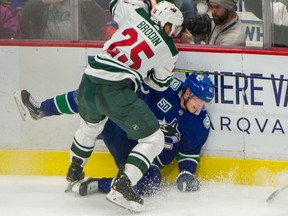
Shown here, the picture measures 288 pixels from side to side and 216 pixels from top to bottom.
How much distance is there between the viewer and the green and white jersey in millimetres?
4887

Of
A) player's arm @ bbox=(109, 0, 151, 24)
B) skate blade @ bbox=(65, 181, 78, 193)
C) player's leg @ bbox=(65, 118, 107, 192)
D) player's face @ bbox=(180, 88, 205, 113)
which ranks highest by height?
player's arm @ bbox=(109, 0, 151, 24)

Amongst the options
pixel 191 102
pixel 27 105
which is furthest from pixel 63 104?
pixel 191 102

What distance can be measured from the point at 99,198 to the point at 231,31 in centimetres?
112

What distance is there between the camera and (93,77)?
4906 mm

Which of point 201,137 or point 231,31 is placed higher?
point 231,31

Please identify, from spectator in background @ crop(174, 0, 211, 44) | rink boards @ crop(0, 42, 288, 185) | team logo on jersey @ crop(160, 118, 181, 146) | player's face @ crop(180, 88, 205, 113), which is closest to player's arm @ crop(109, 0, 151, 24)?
spectator in background @ crop(174, 0, 211, 44)

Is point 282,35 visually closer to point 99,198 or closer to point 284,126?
point 284,126

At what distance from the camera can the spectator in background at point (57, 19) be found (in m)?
5.42

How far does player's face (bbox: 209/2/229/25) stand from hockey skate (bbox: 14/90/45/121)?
1.10m

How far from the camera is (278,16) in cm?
512

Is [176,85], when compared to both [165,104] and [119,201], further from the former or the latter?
[119,201]

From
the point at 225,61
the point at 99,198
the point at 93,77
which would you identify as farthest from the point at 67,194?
the point at 225,61

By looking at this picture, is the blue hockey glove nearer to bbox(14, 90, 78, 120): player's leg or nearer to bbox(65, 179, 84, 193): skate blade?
bbox(65, 179, 84, 193): skate blade

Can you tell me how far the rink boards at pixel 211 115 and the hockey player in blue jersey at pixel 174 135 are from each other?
0.30 feet
